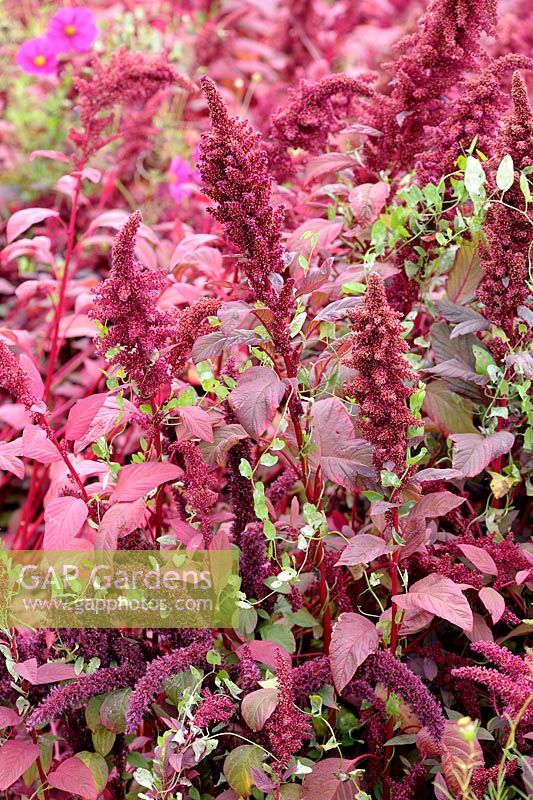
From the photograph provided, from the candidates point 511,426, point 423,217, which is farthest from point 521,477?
point 423,217

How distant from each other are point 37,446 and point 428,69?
2.63ft

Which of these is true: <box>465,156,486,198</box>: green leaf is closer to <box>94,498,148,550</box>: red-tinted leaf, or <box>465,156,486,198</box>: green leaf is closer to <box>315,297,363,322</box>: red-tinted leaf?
<box>315,297,363,322</box>: red-tinted leaf

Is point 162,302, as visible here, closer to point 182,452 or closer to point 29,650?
point 182,452

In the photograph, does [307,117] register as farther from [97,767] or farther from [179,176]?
[179,176]

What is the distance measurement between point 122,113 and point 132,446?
1382 millimetres

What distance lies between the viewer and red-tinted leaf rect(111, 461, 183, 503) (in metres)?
1.12

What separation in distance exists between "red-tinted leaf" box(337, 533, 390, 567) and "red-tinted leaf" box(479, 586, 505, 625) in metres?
0.16

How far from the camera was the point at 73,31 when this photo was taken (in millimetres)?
2547

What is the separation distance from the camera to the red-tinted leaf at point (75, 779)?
1146mm

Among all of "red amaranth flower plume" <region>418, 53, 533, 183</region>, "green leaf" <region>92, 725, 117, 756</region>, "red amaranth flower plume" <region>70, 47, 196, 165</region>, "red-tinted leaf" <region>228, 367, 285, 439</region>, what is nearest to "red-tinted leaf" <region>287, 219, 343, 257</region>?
"red amaranth flower plume" <region>418, 53, 533, 183</region>

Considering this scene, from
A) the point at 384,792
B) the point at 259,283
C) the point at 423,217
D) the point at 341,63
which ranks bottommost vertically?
the point at 384,792

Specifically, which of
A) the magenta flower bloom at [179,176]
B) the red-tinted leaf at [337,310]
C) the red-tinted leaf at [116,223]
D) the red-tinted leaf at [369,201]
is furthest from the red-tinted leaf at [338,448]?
the magenta flower bloom at [179,176]

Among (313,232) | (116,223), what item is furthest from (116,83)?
(313,232)

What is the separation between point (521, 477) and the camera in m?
1.38
